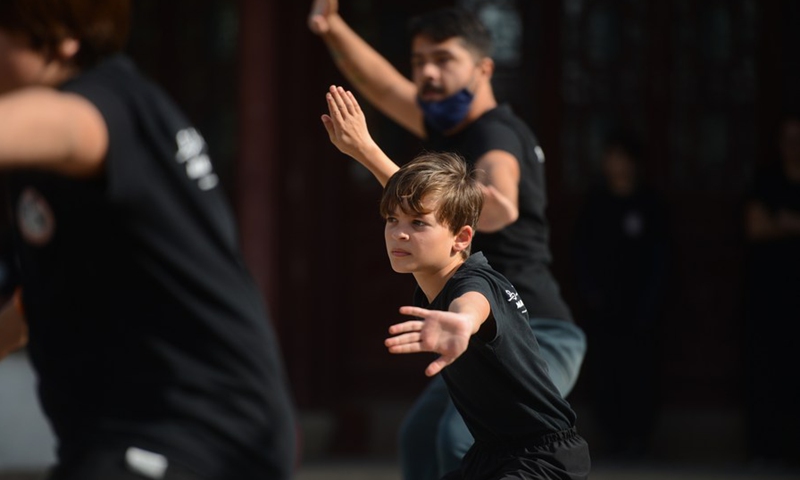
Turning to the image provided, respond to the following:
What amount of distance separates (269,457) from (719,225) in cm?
629

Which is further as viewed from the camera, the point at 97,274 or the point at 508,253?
the point at 508,253

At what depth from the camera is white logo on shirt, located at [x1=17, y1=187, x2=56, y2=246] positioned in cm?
224

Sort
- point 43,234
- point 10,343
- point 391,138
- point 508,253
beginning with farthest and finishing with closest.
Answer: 1. point 391,138
2. point 508,253
3. point 10,343
4. point 43,234

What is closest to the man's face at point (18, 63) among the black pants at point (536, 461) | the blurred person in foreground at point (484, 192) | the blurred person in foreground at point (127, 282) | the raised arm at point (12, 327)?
the blurred person in foreground at point (127, 282)

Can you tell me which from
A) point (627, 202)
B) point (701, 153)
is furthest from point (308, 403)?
point (701, 153)

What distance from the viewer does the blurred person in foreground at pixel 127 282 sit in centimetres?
224

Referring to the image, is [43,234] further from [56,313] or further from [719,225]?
[719,225]

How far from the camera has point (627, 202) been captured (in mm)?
7957

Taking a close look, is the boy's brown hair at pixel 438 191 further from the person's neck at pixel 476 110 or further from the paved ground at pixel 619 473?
the paved ground at pixel 619 473

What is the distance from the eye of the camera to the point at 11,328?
295cm

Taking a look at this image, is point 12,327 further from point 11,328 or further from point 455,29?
point 455,29

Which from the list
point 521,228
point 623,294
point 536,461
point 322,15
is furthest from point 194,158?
point 623,294

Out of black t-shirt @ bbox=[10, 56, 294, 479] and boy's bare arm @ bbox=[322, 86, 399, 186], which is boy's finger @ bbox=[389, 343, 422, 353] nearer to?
black t-shirt @ bbox=[10, 56, 294, 479]

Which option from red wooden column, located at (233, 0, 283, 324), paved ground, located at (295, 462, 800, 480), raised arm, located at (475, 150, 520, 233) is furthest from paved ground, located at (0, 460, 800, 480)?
raised arm, located at (475, 150, 520, 233)
